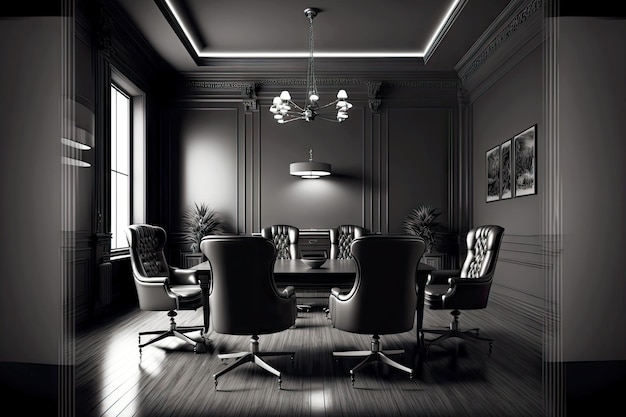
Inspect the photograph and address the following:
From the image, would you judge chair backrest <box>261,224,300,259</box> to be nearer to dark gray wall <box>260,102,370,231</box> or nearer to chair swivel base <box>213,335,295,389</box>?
dark gray wall <box>260,102,370,231</box>

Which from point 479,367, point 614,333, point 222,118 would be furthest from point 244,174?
point 614,333

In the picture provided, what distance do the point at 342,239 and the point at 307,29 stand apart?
9.14 ft

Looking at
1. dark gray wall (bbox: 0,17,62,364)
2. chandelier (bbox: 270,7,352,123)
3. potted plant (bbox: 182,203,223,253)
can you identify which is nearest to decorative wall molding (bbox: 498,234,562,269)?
chandelier (bbox: 270,7,352,123)

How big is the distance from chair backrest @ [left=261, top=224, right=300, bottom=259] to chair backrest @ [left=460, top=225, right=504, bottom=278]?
76.7 inches

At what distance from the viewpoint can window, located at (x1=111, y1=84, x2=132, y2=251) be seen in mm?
5441

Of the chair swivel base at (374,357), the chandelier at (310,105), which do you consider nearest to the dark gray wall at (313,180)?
the chandelier at (310,105)

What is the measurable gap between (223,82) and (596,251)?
5.99 meters

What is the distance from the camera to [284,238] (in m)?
5.15

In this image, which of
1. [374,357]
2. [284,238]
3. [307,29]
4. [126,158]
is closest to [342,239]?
[284,238]

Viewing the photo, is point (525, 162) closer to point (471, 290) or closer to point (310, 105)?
point (471, 290)

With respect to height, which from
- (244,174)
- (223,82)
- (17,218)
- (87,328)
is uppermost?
(223,82)

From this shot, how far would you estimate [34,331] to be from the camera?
64.1 inches

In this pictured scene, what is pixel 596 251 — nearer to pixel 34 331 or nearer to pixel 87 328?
pixel 34 331

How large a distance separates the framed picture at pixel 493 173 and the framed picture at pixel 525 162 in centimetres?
53
